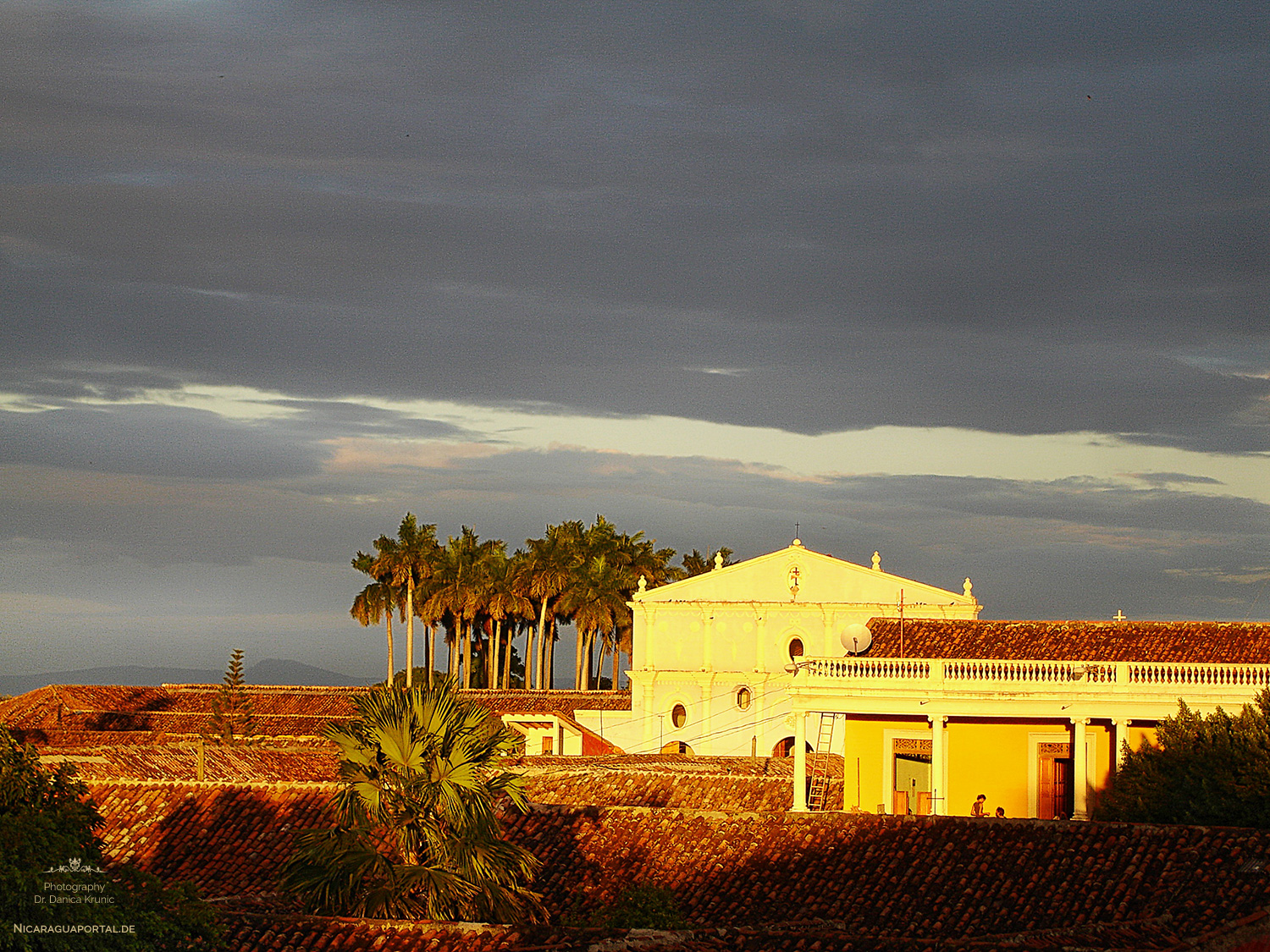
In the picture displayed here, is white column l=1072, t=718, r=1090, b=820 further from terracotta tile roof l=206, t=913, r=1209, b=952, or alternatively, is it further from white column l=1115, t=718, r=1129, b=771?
terracotta tile roof l=206, t=913, r=1209, b=952

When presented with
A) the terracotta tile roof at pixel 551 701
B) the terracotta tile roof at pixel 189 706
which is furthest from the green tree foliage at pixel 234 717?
the terracotta tile roof at pixel 551 701

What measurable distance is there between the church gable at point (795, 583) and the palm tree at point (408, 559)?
24587 mm

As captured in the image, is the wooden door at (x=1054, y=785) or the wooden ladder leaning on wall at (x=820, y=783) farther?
the wooden door at (x=1054, y=785)

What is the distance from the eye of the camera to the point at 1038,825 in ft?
112

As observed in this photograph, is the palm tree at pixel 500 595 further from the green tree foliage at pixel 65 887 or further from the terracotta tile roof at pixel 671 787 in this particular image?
the green tree foliage at pixel 65 887

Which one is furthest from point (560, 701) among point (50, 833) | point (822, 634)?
point (50, 833)

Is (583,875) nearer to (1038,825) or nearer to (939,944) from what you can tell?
(1038,825)

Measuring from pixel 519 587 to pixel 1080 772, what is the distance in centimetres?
6694

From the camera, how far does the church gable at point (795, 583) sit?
85938 millimetres

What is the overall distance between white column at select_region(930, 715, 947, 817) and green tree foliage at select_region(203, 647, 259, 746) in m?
22.5

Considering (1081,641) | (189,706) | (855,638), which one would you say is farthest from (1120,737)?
(189,706)

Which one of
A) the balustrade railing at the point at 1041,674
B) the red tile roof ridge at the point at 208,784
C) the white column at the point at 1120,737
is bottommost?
the red tile roof ridge at the point at 208,784

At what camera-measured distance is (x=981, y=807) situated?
46.2m

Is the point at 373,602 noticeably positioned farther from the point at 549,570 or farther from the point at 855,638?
the point at 855,638
